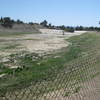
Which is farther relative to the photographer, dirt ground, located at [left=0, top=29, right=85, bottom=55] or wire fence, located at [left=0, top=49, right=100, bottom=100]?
dirt ground, located at [left=0, top=29, right=85, bottom=55]

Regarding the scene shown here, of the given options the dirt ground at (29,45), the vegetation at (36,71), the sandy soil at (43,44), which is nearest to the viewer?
the vegetation at (36,71)

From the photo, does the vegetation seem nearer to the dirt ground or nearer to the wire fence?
the wire fence

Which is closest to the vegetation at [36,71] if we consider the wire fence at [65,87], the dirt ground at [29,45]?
the wire fence at [65,87]

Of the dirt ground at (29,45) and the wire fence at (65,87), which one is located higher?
the wire fence at (65,87)

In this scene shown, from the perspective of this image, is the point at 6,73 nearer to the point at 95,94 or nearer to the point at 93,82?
the point at 93,82

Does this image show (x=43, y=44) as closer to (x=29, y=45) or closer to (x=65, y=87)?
(x=29, y=45)

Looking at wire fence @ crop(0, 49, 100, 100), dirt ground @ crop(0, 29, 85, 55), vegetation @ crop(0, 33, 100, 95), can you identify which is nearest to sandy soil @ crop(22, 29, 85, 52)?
dirt ground @ crop(0, 29, 85, 55)

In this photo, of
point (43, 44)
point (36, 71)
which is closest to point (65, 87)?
point (36, 71)

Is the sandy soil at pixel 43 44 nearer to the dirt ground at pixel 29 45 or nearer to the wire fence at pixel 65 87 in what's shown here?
the dirt ground at pixel 29 45

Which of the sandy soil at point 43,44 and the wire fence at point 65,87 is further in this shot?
the sandy soil at point 43,44

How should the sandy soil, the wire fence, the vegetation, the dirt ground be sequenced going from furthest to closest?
the sandy soil → the dirt ground → the vegetation → the wire fence

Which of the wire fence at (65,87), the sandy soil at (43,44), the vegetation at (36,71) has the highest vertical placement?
the wire fence at (65,87)

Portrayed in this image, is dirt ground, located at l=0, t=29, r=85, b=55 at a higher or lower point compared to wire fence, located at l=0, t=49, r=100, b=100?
lower

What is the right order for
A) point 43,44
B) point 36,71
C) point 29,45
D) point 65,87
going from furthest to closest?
point 43,44 → point 29,45 → point 36,71 → point 65,87
